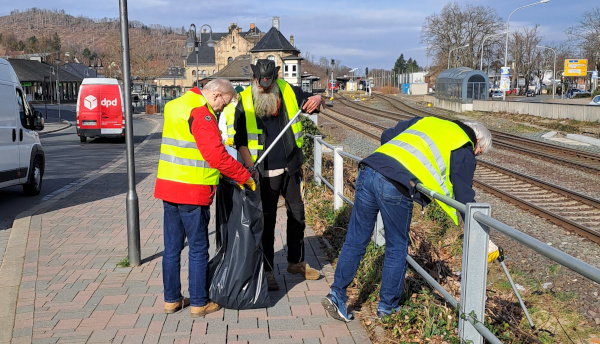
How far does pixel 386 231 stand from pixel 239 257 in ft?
3.74

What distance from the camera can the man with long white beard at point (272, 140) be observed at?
16.2 feet

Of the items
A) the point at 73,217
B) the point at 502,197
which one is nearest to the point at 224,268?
the point at 73,217

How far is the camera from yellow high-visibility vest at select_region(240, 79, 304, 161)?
498 centimetres

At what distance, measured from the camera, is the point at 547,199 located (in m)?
10.9

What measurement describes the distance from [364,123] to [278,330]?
26104 millimetres

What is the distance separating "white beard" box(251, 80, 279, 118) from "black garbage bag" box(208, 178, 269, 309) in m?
0.70

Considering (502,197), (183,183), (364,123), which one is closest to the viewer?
(183,183)

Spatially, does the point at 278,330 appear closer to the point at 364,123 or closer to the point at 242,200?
the point at 242,200

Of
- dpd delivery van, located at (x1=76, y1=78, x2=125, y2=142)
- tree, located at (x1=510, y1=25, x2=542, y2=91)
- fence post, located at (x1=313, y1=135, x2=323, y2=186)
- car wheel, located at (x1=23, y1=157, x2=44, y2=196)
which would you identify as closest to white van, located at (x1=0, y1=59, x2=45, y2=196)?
car wheel, located at (x1=23, y1=157, x2=44, y2=196)

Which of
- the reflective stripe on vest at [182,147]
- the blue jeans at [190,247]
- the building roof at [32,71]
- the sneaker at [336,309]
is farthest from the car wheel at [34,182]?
the building roof at [32,71]

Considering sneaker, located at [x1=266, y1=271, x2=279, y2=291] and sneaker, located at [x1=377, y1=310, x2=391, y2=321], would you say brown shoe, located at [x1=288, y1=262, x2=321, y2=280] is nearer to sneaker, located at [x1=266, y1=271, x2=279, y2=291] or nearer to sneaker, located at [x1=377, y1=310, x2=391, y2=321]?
sneaker, located at [x1=266, y1=271, x2=279, y2=291]

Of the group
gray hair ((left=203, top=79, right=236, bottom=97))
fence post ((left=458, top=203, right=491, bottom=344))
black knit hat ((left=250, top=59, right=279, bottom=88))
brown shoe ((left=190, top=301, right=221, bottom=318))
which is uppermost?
black knit hat ((left=250, top=59, right=279, bottom=88))

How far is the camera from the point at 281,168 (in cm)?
515

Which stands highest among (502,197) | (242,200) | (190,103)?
(190,103)
